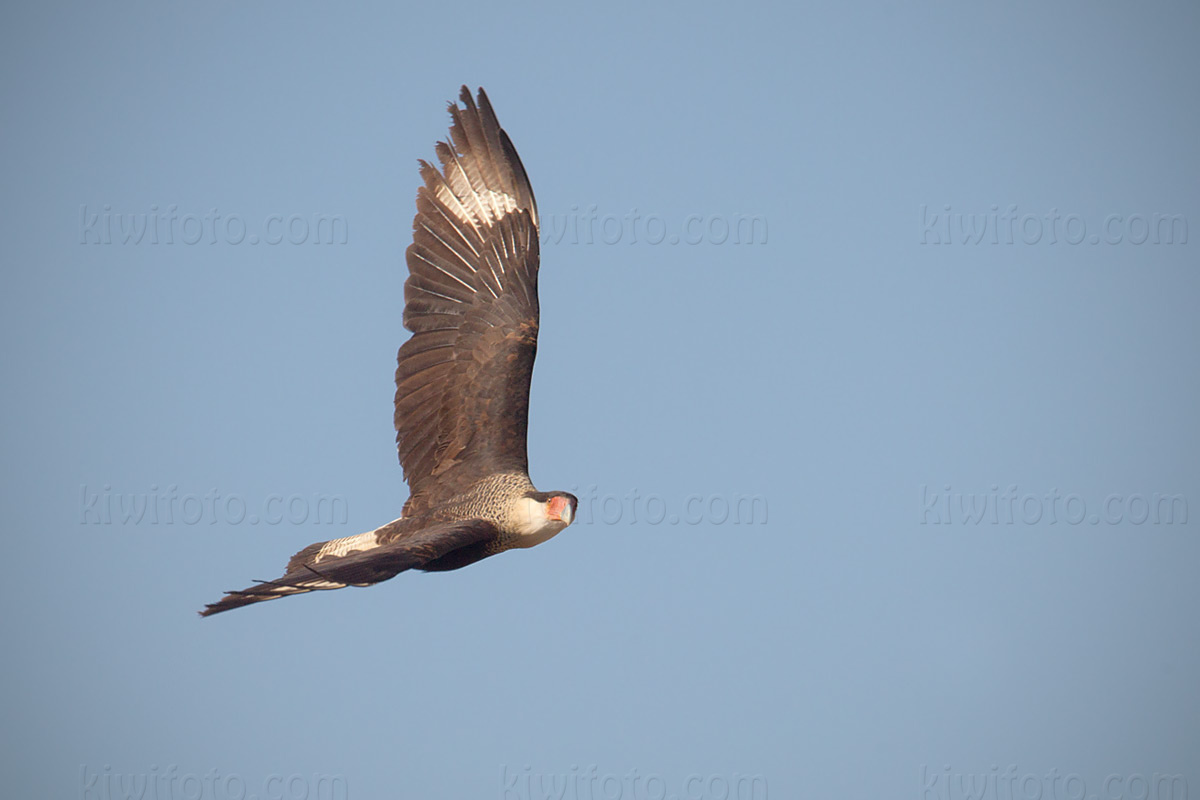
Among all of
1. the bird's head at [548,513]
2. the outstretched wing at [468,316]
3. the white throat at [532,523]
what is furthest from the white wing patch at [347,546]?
the bird's head at [548,513]

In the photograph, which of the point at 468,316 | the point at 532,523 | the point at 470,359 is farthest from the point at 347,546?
the point at 468,316

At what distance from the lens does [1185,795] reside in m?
68.7

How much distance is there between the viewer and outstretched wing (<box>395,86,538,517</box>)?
14141 millimetres

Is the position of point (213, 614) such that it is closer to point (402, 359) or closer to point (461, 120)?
point (402, 359)

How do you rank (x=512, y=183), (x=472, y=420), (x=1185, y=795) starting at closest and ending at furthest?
(x=472, y=420) < (x=512, y=183) < (x=1185, y=795)

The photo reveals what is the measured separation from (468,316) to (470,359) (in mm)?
552

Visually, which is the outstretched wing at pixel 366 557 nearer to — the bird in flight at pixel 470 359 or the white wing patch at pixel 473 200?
the bird in flight at pixel 470 359

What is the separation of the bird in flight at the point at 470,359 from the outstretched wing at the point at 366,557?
3 cm

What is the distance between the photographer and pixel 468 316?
14.5 meters

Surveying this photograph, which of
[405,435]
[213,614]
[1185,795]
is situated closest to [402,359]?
[405,435]

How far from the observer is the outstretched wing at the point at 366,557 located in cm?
957

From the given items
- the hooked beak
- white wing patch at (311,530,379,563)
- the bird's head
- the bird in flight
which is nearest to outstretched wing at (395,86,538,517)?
the bird in flight

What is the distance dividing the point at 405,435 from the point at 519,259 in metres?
2.54

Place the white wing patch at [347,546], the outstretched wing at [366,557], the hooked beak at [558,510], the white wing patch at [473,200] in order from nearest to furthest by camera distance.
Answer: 1. the outstretched wing at [366,557]
2. the hooked beak at [558,510]
3. the white wing patch at [347,546]
4. the white wing patch at [473,200]
